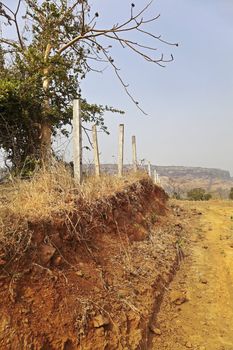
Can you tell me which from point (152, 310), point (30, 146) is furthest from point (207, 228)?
point (152, 310)

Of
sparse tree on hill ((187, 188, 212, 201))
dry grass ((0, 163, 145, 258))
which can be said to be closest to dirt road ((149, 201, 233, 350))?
dry grass ((0, 163, 145, 258))

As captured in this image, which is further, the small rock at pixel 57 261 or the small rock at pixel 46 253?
the small rock at pixel 57 261

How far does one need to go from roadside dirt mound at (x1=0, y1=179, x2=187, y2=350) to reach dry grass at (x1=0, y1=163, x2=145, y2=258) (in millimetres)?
136

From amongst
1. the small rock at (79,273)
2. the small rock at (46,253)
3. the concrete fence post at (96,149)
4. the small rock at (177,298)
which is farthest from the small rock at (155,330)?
the concrete fence post at (96,149)

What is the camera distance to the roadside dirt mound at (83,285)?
13.7ft

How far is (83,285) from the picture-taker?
504cm

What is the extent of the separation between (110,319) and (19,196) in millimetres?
1969

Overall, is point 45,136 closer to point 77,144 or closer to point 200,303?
point 77,144

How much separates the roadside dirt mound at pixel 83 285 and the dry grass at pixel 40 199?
0.14 metres

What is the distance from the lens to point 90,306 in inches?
189

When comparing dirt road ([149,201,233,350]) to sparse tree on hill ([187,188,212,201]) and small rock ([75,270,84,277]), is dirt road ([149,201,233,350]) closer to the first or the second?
small rock ([75,270,84,277])

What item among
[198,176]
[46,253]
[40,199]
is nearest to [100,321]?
[46,253]

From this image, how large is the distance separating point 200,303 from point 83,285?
252 centimetres

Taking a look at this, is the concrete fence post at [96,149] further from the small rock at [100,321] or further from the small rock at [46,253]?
the small rock at [100,321]
